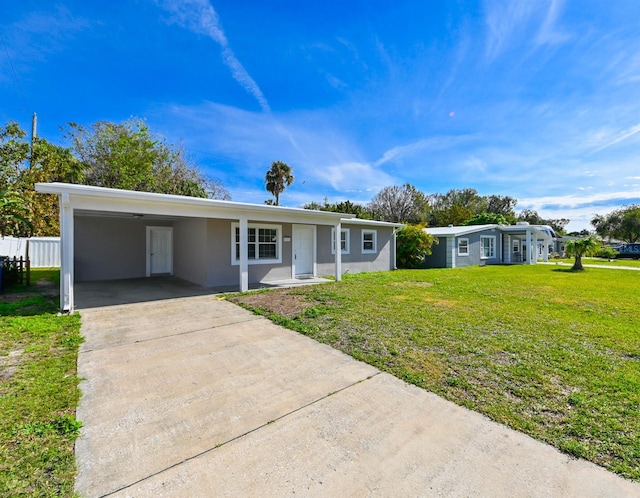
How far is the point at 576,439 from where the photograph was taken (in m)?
2.46

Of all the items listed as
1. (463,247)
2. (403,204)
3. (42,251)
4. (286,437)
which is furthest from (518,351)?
(403,204)

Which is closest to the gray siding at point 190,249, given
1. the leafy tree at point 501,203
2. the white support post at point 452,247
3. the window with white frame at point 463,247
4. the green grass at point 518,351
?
the green grass at point 518,351

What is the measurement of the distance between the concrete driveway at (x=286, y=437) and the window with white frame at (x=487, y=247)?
20.8 m

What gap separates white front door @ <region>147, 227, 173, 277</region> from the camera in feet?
42.2

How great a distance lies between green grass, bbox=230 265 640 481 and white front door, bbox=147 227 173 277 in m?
7.02

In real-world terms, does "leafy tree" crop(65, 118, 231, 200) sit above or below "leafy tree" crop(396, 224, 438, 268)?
above

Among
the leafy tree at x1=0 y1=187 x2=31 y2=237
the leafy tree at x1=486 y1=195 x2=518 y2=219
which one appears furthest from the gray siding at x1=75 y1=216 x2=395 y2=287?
the leafy tree at x1=486 y1=195 x2=518 y2=219

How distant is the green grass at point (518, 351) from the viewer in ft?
8.72

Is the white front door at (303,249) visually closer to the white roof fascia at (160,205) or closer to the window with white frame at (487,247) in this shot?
the white roof fascia at (160,205)

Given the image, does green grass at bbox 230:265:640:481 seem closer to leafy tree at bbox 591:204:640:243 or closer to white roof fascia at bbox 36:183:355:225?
white roof fascia at bbox 36:183:355:225

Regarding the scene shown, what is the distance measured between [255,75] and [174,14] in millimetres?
4163

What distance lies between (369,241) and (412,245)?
165 inches

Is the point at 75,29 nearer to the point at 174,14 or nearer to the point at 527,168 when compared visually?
the point at 174,14

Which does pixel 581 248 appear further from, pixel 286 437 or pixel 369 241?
pixel 286 437
